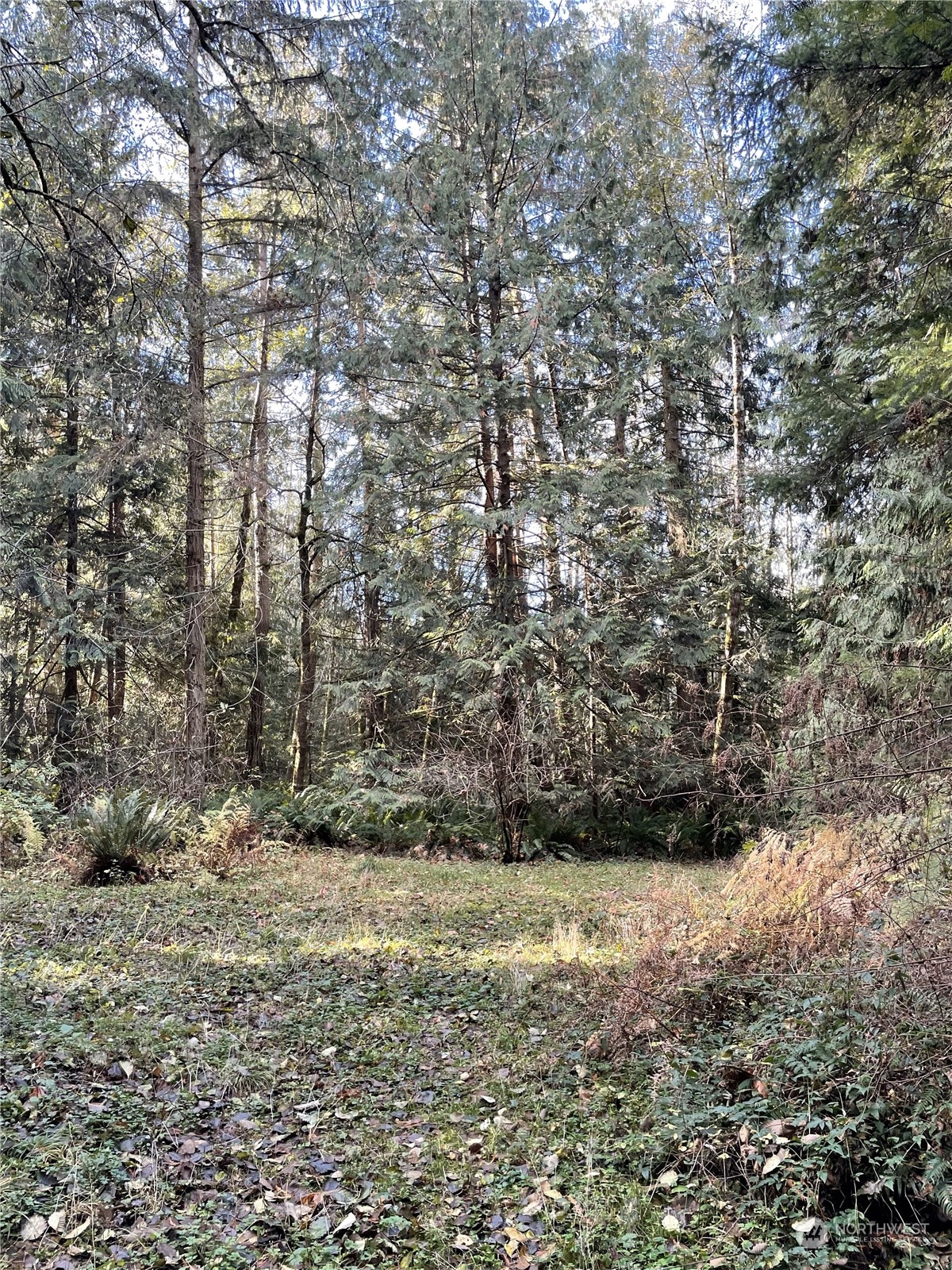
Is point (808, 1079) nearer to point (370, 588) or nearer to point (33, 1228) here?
point (33, 1228)

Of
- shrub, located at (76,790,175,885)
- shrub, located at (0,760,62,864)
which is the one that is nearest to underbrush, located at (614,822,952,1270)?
shrub, located at (76,790,175,885)

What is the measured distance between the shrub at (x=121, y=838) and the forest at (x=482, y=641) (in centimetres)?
5

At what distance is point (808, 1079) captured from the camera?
10.1 feet

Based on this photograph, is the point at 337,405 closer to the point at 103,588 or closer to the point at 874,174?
the point at 103,588

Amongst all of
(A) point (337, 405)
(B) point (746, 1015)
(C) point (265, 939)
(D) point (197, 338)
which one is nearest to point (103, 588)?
(D) point (197, 338)

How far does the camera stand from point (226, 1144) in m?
3.12

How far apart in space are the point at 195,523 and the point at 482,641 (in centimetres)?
420

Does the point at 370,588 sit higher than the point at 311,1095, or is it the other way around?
the point at 370,588

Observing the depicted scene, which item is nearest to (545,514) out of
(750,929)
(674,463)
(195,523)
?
(674,463)

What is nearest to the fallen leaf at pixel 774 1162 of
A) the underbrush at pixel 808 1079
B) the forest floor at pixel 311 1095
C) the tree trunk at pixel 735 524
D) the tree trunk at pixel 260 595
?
the underbrush at pixel 808 1079

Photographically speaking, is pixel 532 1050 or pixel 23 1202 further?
pixel 532 1050

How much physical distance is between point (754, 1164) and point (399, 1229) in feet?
4.24

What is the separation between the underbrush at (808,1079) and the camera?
8.41ft

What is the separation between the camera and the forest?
2.96 m
